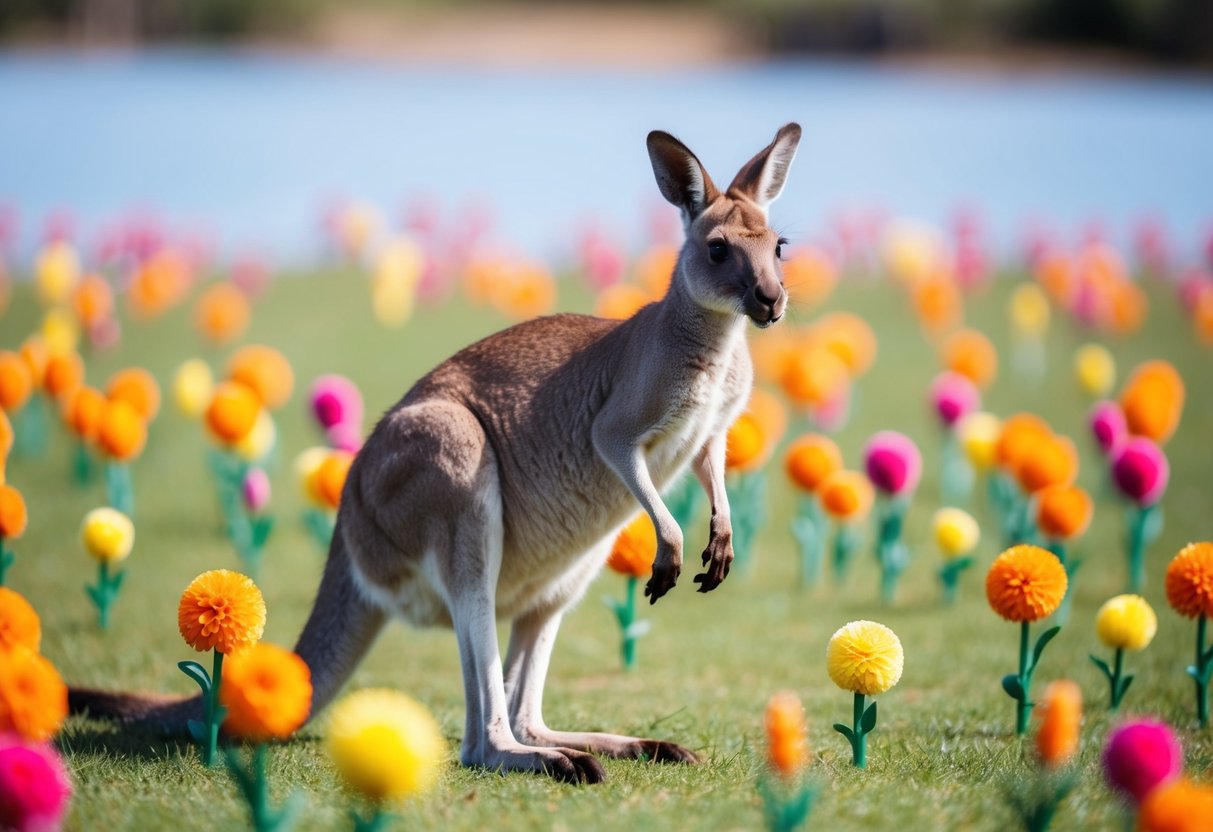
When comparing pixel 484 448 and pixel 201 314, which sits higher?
pixel 484 448

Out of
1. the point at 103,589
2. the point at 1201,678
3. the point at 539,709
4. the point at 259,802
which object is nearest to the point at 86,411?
the point at 103,589

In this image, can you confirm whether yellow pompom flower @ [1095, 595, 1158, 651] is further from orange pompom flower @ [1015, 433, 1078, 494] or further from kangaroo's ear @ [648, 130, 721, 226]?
kangaroo's ear @ [648, 130, 721, 226]

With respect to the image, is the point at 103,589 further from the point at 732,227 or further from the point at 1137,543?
the point at 1137,543

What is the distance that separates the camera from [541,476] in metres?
5.20

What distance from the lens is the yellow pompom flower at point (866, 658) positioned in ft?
14.6

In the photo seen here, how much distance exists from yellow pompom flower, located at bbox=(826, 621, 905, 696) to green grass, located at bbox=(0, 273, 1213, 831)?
1.11ft

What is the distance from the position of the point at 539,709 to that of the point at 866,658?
4.71ft

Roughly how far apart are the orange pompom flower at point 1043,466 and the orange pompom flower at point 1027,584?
2076 mm

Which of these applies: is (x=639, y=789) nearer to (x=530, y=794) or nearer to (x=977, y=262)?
(x=530, y=794)

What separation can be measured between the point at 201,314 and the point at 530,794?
26.8 ft

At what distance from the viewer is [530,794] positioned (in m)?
4.40

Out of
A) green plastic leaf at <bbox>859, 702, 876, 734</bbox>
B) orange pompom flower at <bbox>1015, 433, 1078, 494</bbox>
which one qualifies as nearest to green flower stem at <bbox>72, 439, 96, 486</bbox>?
orange pompom flower at <bbox>1015, 433, 1078, 494</bbox>

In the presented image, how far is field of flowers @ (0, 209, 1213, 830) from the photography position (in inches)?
157

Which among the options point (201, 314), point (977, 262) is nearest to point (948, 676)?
point (201, 314)
